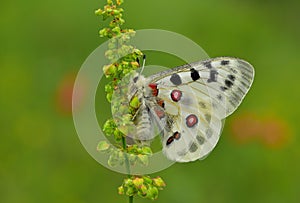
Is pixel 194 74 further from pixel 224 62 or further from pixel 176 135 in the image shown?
pixel 176 135

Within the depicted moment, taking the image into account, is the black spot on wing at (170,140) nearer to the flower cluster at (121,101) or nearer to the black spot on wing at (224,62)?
the black spot on wing at (224,62)

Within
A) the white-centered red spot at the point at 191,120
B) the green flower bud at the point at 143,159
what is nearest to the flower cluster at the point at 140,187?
the green flower bud at the point at 143,159

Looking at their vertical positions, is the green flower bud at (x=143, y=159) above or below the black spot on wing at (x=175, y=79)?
below

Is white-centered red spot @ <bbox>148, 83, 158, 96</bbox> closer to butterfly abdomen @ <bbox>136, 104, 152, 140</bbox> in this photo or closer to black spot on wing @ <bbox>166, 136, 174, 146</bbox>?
butterfly abdomen @ <bbox>136, 104, 152, 140</bbox>

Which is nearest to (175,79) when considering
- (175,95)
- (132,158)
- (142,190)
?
(175,95)

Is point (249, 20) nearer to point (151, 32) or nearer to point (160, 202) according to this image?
point (151, 32)

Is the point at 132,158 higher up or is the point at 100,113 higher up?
the point at 100,113

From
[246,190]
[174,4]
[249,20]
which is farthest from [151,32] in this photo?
[246,190]
